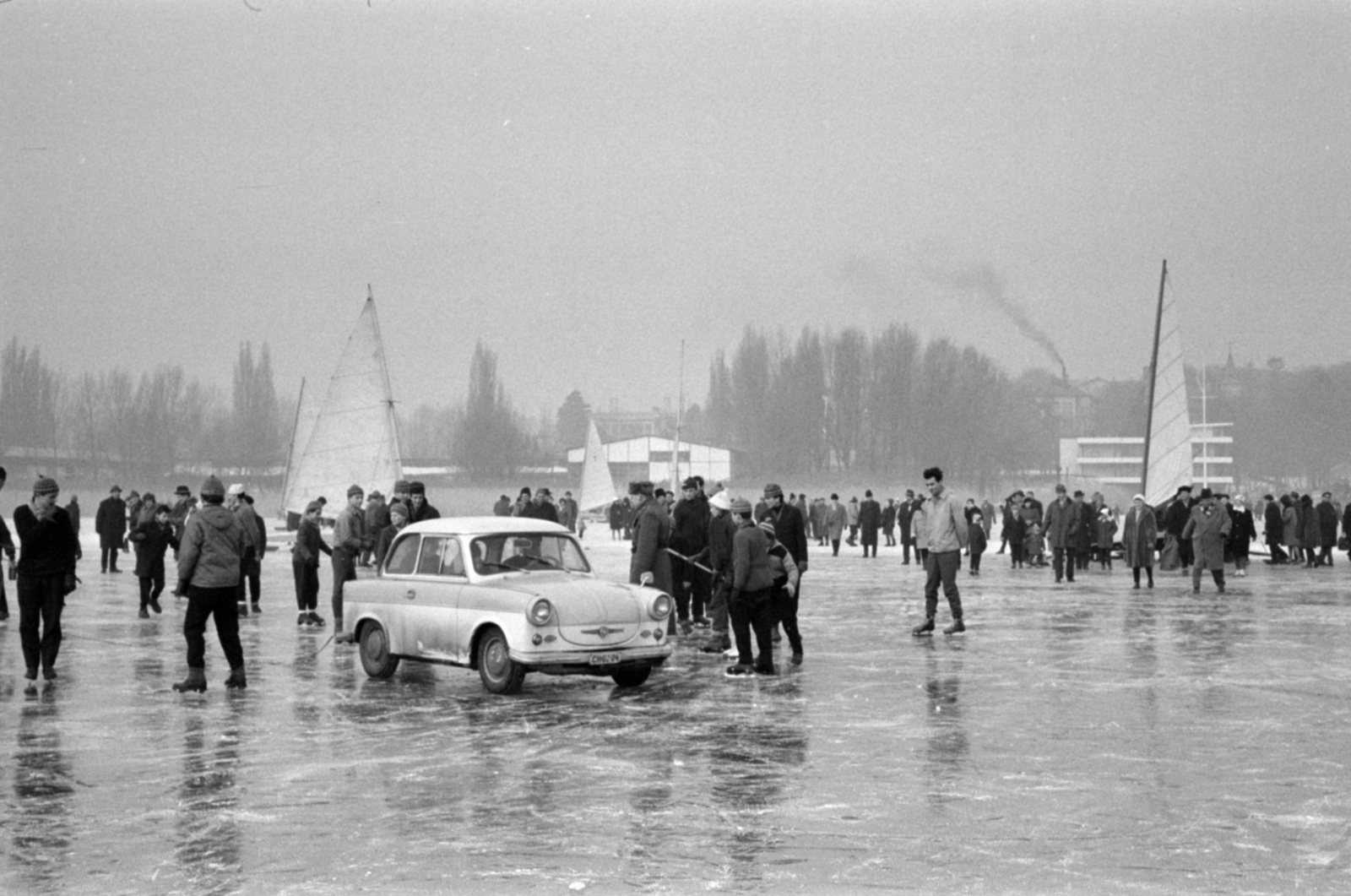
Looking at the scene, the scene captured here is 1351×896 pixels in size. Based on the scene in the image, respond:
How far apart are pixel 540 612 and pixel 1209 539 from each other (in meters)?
17.8

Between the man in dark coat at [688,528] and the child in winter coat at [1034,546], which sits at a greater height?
the man in dark coat at [688,528]

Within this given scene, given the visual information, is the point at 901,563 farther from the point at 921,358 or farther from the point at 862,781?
the point at 921,358

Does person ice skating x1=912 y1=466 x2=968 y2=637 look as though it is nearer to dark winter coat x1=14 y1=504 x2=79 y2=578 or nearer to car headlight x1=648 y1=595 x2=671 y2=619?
car headlight x1=648 y1=595 x2=671 y2=619

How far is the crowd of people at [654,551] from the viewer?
13.6m

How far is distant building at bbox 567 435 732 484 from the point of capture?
126m

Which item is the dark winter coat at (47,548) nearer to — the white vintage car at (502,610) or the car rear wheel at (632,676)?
the white vintage car at (502,610)

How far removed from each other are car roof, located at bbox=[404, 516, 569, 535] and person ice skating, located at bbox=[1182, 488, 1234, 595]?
52.6 ft

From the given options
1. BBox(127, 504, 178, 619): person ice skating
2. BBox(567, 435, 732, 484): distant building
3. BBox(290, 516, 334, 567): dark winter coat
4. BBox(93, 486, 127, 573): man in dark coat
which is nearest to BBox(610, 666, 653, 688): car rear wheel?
BBox(290, 516, 334, 567): dark winter coat

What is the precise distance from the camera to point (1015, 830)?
7.92 metres

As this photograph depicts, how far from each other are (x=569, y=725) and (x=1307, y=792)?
209 inches

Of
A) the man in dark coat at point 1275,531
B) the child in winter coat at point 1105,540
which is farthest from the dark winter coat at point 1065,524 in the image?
the man in dark coat at point 1275,531

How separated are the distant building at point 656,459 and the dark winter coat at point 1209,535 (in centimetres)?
9675

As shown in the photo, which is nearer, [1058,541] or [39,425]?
[1058,541]

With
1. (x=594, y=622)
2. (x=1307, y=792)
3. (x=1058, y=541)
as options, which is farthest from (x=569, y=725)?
(x=1058, y=541)
